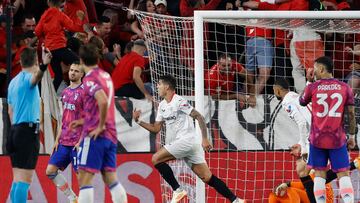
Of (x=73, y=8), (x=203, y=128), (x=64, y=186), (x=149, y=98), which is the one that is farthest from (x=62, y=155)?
(x=73, y=8)

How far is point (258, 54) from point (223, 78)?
1.92 feet

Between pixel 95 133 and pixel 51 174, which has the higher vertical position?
pixel 95 133

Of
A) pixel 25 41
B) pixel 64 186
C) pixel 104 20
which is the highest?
pixel 104 20

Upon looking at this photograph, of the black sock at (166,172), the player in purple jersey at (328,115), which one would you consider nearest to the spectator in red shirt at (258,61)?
the black sock at (166,172)

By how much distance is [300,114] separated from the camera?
1641 cm

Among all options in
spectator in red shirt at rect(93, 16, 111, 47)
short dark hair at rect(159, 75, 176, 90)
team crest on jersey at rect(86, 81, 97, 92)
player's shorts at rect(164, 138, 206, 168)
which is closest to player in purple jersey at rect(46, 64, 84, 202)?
short dark hair at rect(159, 75, 176, 90)

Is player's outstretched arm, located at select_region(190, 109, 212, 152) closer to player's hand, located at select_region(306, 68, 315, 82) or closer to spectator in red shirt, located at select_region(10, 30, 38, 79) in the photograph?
player's hand, located at select_region(306, 68, 315, 82)

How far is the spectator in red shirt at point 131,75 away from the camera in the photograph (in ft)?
58.4

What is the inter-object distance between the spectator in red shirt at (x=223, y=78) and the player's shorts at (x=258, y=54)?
0.15 metres

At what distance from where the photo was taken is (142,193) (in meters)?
17.4

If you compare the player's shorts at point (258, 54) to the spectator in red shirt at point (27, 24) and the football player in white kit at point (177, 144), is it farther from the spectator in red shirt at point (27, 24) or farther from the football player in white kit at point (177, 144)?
the spectator in red shirt at point (27, 24)

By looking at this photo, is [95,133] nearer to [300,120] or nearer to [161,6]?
[300,120]

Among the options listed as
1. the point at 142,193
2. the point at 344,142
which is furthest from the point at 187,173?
the point at 344,142

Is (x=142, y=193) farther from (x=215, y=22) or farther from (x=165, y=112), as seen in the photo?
(x=215, y=22)
